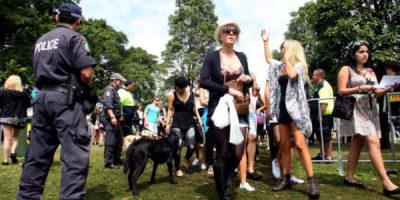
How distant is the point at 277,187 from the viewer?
5.37m

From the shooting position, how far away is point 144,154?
5879 millimetres

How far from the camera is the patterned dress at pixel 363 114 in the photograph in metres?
5.29

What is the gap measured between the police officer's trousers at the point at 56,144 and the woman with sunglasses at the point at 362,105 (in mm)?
3609

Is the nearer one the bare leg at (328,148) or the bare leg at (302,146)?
the bare leg at (302,146)

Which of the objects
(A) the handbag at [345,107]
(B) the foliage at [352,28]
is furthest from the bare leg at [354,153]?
(B) the foliage at [352,28]

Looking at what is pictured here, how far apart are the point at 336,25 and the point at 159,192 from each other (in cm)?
1470

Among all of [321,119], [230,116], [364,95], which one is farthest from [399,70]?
Answer: [230,116]

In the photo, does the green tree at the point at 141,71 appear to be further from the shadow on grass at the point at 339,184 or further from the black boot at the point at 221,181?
the black boot at the point at 221,181

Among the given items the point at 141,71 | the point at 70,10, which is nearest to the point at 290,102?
the point at 70,10

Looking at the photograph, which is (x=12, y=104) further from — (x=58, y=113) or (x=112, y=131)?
(x=58, y=113)

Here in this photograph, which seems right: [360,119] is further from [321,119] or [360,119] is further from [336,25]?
[336,25]

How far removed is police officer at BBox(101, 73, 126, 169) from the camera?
26.0 feet

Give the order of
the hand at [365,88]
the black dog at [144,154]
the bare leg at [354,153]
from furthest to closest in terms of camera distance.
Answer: the black dog at [144,154] → the bare leg at [354,153] → the hand at [365,88]

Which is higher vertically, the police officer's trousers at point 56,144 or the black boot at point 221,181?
the police officer's trousers at point 56,144
